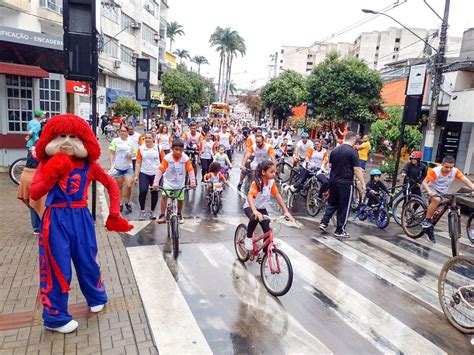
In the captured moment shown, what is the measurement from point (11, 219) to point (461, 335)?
774cm

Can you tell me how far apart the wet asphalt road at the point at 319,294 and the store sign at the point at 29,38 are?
7.34 meters

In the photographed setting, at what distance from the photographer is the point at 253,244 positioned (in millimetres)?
5457

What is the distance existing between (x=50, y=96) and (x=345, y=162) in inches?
437

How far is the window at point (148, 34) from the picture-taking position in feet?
140

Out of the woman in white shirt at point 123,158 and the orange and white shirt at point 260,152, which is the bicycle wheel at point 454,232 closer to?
the orange and white shirt at point 260,152

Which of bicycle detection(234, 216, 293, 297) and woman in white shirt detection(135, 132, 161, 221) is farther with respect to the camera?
woman in white shirt detection(135, 132, 161, 221)

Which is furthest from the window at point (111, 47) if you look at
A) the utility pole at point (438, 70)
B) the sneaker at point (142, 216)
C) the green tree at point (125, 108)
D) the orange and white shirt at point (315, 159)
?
the sneaker at point (142, 216)

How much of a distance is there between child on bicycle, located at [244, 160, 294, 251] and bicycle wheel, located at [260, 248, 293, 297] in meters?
0.43

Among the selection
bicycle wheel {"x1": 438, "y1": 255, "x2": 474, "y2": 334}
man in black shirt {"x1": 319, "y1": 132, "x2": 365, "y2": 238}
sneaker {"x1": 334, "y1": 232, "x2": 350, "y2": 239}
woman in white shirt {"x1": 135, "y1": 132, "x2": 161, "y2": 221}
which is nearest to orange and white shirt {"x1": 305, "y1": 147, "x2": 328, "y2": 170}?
man in black shirt {"x1": 319, "y1": 132, "x2": 365, "y2": 238}

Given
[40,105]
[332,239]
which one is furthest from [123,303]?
[40,105]

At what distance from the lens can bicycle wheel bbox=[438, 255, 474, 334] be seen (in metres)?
4.32

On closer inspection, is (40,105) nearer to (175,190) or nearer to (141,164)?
(141,164)

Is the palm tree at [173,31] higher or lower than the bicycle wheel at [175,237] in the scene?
higher

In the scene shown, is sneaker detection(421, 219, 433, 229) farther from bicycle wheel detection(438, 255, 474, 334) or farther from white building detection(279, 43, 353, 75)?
white building detection(279, 43, 353, 75)
